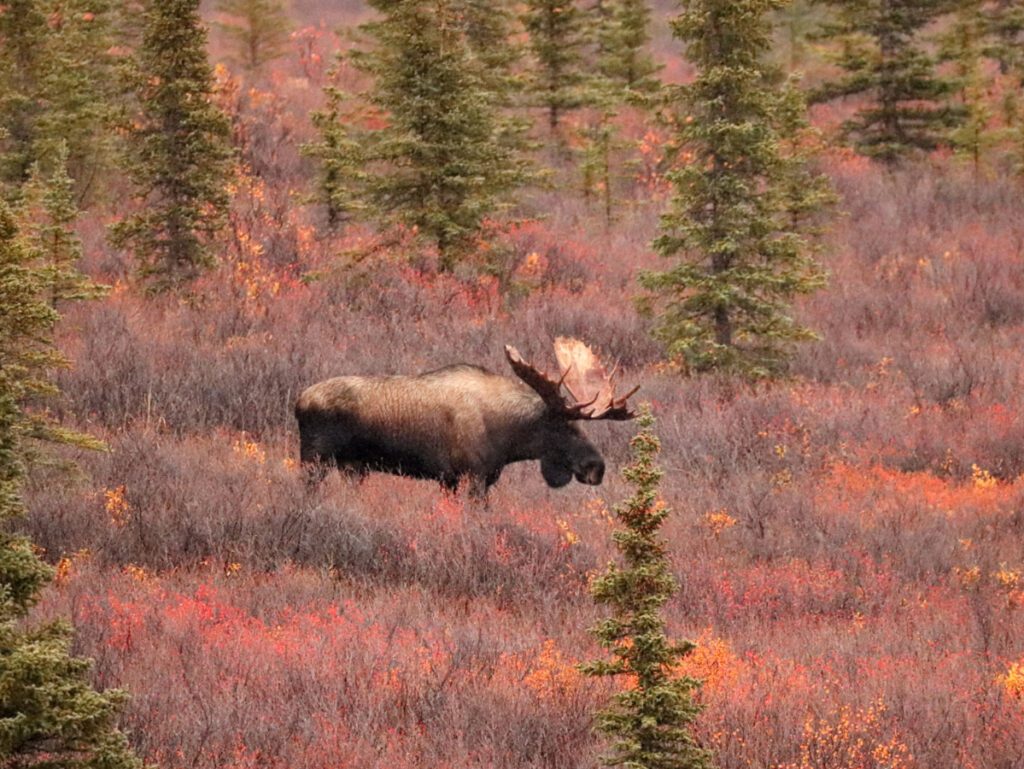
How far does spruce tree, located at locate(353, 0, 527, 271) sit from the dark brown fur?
22.4ft

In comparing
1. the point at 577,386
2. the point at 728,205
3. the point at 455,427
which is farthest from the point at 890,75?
the point at 455,427

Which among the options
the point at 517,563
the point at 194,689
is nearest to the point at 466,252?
the point at 517,563

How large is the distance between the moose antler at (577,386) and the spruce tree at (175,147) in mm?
7896

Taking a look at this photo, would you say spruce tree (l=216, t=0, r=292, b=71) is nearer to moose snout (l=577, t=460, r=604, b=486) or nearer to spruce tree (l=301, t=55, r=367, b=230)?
spruce tree (l=301, t=55, r=367, b=230)

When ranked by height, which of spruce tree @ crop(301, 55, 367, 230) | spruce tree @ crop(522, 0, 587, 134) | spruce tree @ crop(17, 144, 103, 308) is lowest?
spruce tree @ crop(17, 144, 103, 308)

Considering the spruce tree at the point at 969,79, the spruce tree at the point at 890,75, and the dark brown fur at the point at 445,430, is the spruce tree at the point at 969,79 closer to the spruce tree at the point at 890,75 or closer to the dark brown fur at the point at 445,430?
the spruce tree at the point at 890,75

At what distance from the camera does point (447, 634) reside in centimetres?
784

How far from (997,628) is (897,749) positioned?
95.4 inches

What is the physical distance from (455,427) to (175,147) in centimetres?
835

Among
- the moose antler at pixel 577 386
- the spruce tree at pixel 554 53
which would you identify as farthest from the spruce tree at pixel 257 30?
the moose antler at pixel 577 386

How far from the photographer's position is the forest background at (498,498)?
670 cm

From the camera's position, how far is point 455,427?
10.6m

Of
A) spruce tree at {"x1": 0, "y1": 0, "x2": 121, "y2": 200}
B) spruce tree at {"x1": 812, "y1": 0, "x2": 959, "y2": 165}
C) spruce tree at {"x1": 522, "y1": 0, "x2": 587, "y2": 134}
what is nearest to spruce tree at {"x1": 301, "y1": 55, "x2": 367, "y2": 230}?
spruce tree at {"x1": 0, "y1": 0, "x2": 121, "y2": 200}

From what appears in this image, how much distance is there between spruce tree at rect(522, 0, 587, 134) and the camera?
26.3m
